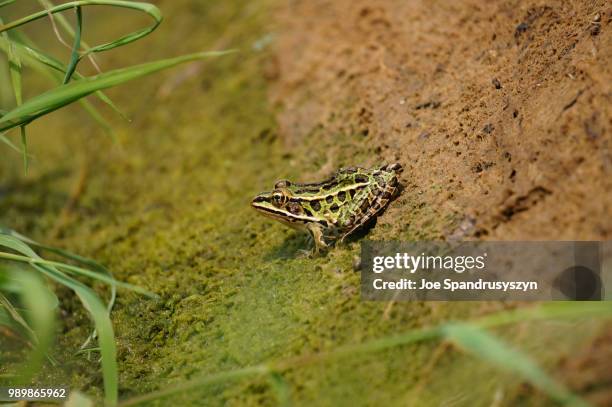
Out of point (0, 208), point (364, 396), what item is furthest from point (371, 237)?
point (0, 208)

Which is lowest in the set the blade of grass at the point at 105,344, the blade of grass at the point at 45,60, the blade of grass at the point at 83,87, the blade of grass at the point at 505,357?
the blade of grass at the point at 505,357

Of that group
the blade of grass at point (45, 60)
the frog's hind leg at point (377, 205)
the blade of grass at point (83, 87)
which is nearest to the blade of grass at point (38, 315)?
the blade of grass at point (83, 87)

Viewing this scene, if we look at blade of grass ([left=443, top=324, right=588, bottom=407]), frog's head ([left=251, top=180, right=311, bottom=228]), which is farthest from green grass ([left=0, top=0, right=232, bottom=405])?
blade of grass ([left=443, top=324, right=588, bottom=407])

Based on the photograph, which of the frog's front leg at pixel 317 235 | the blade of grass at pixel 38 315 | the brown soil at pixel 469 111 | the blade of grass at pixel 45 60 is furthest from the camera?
the frog's front leg at pixel 317 235

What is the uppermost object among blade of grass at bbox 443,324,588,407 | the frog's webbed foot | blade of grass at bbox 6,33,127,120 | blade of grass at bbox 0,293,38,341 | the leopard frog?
blade of grass at bbox 6,33,127,120

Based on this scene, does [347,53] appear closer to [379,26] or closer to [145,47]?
[379,26]

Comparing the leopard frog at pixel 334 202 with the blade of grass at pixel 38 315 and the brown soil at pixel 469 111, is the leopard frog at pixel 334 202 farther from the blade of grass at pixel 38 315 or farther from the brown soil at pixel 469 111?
the blade of grass at pixel 38 315

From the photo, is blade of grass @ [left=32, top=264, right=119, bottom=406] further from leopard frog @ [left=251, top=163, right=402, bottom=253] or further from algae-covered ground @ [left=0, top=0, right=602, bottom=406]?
leopard frog @ [left=251, top=163, right=402, bottom=253]
